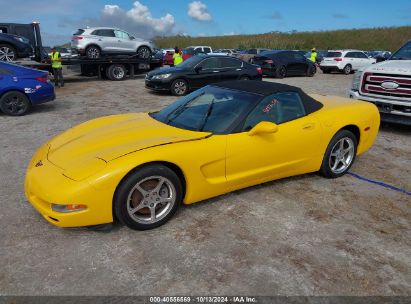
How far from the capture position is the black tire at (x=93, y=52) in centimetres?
1636

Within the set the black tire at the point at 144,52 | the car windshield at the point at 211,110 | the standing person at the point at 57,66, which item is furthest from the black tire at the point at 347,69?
the car windshield at the point at 211,110

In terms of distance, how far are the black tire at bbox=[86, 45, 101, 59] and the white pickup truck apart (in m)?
12.1

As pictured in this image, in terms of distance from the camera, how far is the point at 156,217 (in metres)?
3.64

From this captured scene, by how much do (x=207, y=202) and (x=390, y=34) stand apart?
61.0 metres

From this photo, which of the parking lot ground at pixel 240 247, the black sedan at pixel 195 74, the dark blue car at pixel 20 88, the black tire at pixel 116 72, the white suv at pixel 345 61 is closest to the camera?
the parking lot ground at pixel 240 247

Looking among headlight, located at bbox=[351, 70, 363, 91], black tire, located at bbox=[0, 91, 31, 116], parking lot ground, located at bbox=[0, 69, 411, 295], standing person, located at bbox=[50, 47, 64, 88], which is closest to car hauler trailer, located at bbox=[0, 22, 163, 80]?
standing person, located at bbox=[50, 47, 64, 88]

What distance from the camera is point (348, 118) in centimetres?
495

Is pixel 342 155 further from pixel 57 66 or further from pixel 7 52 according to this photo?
pixel 7 52

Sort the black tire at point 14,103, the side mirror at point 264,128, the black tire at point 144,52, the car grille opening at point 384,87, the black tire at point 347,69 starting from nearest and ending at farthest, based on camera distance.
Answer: the side mirror at point 264,128
the car grille opening at point 384,87
the black tire at point 14,103
the black tire at point 144,52
the black tire at point 347,69

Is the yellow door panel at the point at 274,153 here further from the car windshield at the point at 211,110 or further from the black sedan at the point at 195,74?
the black sedan at the point at 195,74

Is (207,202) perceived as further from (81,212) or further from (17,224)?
(17,224)

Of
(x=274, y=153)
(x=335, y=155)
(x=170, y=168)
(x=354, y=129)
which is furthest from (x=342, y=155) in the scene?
(x=170, y=168)

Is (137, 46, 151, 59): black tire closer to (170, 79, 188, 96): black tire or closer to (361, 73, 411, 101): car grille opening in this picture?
(170, 79, 188, 96): black tire

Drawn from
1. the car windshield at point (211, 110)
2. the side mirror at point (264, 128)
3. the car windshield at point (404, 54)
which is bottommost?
the side mirror at point (264, 128)
